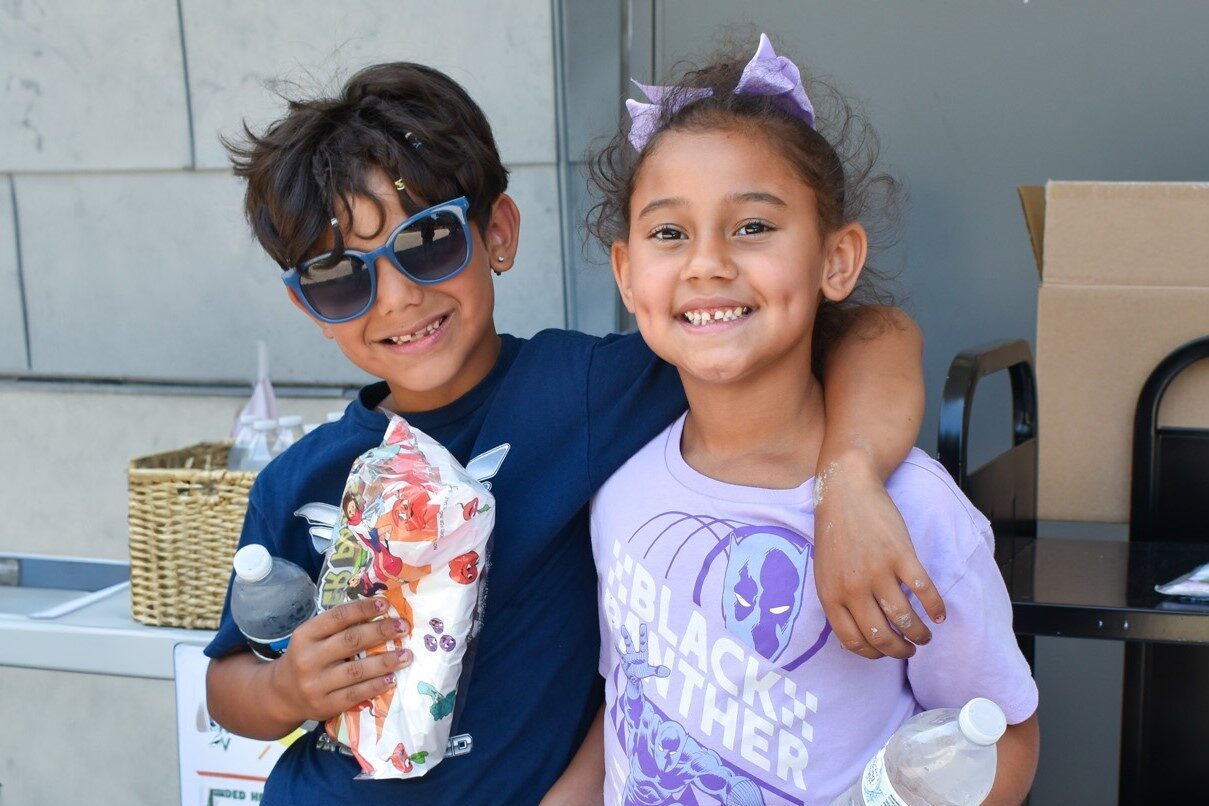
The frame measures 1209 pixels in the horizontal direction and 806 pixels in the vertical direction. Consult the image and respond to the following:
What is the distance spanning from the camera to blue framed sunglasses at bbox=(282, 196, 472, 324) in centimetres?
163

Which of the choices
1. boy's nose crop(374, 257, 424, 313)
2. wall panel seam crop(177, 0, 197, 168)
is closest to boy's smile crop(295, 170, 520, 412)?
boy's nose crop(374, 257, 424, 313)

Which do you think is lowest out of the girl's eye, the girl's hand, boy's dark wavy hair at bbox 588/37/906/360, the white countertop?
the white countertop

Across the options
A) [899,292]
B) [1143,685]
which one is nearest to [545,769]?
[1143,685]

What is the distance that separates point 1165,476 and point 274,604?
5.21 feet

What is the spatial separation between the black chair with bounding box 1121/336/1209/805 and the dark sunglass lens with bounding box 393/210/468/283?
4.18 ft

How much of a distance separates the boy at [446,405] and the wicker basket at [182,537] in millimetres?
971

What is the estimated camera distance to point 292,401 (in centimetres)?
392

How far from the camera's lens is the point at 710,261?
4.56ft

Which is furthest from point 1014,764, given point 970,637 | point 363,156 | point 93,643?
point 93,643

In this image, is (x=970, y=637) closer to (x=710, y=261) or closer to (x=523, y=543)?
(x=710, y=261)

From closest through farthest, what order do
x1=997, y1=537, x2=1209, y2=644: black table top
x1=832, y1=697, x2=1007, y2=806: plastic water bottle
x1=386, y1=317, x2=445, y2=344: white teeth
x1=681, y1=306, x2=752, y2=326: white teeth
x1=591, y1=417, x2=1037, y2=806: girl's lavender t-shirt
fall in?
1. x1=832, y1=697, x2=1007, y2=806: plastic water bottle
2. x1=591, y1=417, x2=1037, y2=806: girl's lavender t-shirt
3. x1=681, y1=306, x2=752, y2=326: white teeth
4. x1=997, y1=537, x2=1209, y2=644: black table top
5. x1=386, y1=317, x2=445, y2=344: white teeth

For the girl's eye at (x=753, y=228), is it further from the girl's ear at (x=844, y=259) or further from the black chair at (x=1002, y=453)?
the black chair at (x=1002, y=453)

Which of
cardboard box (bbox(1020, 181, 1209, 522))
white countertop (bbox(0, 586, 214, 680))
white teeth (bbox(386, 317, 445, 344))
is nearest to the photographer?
white teeth (bbox(386, 317, 445, 344))

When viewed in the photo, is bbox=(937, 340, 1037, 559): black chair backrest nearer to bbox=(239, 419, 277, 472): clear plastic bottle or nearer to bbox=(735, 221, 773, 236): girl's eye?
bbox=(735, 221, 773, 236): girl's eye
